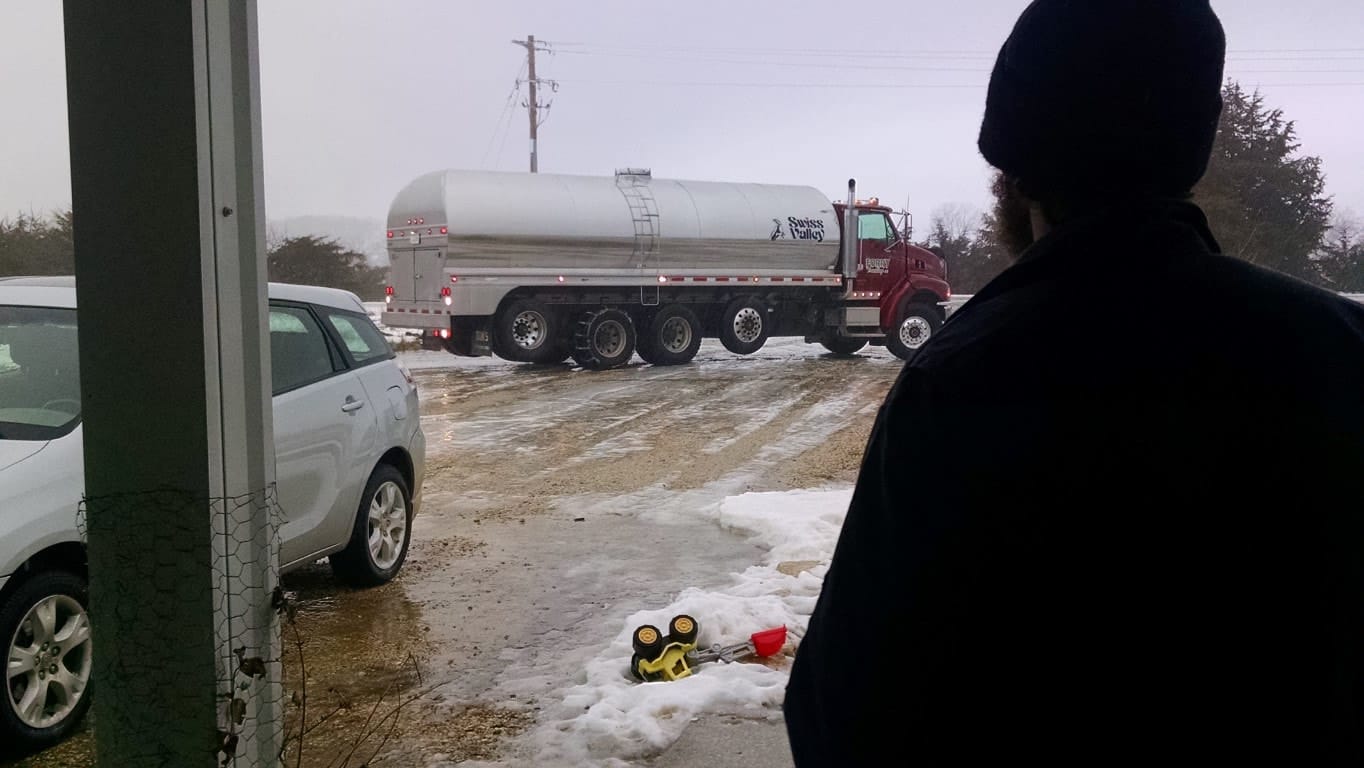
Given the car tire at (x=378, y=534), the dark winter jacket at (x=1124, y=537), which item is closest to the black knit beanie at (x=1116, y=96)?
the dark winter jacket at (x=1124, y=537)

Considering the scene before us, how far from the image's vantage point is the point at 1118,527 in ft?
3.91

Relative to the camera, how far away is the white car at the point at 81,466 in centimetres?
392

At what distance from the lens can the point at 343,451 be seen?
5.79 meters

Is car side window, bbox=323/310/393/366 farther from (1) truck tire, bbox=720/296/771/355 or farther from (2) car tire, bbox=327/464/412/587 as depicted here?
(1) truck tire, bbox=720/296/771/355

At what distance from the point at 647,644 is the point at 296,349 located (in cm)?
246

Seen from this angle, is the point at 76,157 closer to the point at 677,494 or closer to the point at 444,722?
the point at 444,722

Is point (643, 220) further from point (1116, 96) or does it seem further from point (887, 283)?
point (1116, 96)

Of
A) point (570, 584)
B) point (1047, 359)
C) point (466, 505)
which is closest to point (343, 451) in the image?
point (570, 584)

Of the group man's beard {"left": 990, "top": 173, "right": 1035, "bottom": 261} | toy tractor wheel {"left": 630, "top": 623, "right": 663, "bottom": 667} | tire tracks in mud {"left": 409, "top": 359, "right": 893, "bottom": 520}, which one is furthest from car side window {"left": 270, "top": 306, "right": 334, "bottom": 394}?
man's beard {"left": 990, "top": 173, "right": 1035, "bottom": 261}

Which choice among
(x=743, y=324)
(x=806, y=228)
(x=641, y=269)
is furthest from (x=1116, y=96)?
(x=806, y=228)

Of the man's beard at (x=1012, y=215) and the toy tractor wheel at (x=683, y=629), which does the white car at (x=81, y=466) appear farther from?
the man's beard at (x=1012, y=215)

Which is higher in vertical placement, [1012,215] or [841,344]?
[1012,215]

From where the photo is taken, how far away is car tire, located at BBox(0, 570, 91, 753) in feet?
12.5

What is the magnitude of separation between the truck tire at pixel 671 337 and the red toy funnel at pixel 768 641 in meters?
16.1
